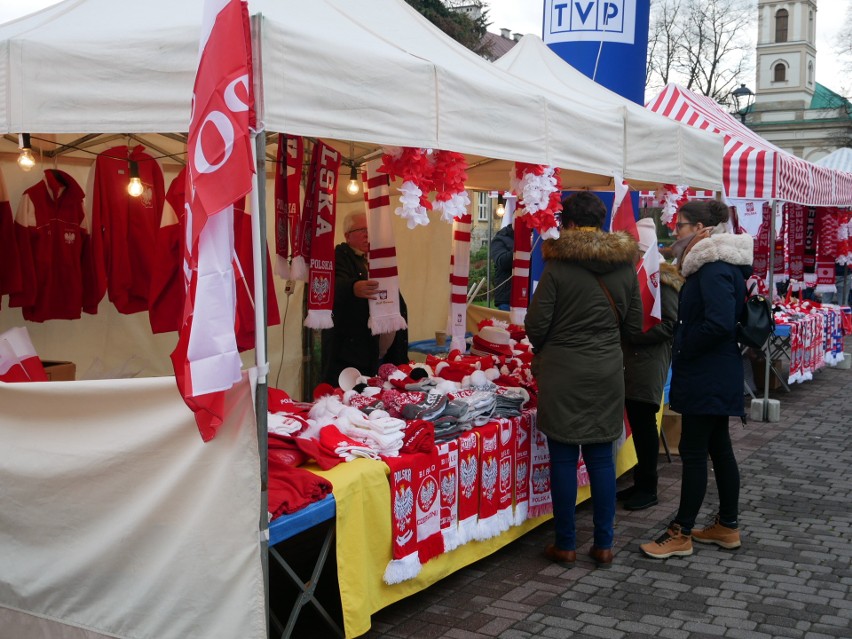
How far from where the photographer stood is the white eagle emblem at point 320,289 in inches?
211

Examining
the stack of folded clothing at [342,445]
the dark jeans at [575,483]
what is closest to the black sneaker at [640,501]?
the dark jeans at [575,483]

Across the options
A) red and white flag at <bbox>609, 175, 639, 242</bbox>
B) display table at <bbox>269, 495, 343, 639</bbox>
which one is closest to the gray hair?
red and white flag at <bbox>609, 175, 639, 242</bbox>

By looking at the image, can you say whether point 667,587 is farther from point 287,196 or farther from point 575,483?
point 287,196

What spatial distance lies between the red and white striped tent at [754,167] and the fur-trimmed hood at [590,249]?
422 centimetres

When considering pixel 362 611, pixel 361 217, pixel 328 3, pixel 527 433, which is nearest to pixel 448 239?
pixel 361 217

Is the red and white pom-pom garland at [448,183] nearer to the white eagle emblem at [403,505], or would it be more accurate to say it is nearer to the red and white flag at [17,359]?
the white eagle emblem at [403,505]

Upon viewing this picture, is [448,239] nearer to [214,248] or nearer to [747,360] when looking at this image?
[747,360]

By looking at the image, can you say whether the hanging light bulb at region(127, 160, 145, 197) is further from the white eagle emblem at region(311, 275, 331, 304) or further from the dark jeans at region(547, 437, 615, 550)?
the dark jeans at region(547, 437, 615, 550)

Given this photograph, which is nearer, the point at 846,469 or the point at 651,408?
the point at 651,408

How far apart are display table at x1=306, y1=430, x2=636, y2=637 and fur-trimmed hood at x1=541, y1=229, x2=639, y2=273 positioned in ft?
4.61

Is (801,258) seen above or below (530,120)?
below

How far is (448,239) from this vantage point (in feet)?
29.8

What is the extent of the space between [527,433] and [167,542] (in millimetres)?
2305

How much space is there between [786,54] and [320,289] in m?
A: 66.4
